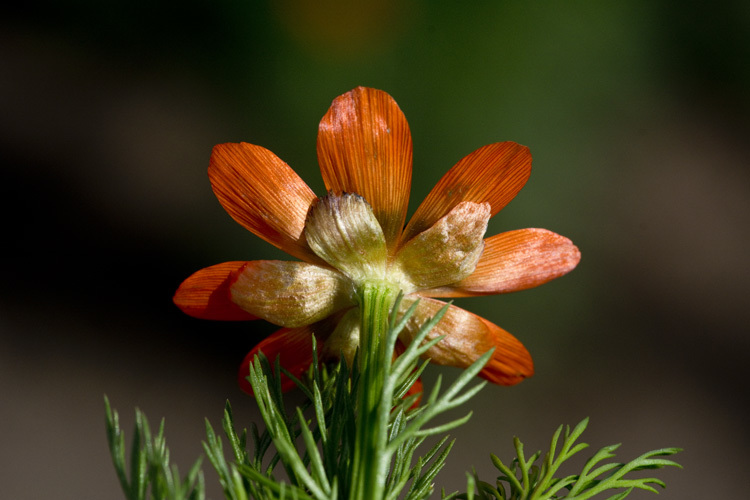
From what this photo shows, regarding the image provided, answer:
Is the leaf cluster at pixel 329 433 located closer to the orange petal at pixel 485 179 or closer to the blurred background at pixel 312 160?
the orange petal at pixel 485 179

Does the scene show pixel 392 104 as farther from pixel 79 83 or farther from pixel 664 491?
pixel 664 491

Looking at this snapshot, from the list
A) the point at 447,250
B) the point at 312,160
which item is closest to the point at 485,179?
the point at 447,250

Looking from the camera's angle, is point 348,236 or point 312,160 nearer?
point 348,236

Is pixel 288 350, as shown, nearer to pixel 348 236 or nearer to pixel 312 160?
pixel 348 236

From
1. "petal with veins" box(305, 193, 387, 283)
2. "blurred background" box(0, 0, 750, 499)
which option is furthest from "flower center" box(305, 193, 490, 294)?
"blurred background" box(0, 0, 750, 499)

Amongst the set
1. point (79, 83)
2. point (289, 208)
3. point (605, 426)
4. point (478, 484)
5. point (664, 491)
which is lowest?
point (664, 491)

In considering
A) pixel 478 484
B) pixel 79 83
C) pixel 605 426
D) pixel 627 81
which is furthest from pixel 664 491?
pixel 79 83

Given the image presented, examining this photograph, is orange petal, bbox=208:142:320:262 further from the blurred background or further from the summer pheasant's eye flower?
the blurred background
